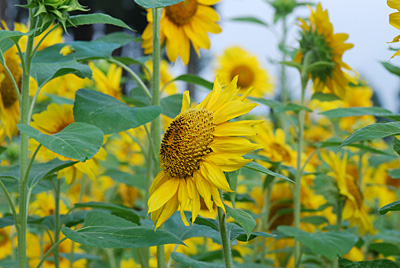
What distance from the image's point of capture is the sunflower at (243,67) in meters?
2.63

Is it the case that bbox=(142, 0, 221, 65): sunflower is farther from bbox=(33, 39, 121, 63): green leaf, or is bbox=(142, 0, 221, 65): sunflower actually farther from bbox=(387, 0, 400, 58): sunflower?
bbox=(387, 0, 400, 58): sunflower

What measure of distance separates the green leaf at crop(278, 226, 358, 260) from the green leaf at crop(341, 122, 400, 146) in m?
0.27

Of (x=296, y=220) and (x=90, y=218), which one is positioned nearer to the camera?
(x=90, y=218)

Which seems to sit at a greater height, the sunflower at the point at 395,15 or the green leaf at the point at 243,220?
the sunflower at the point at 395,15

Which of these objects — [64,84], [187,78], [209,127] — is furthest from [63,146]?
[64,84]

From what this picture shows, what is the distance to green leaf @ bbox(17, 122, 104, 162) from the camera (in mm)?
637

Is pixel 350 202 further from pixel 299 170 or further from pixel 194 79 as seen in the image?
pixel 194 79

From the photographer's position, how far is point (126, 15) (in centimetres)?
909

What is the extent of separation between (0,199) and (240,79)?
136 cm

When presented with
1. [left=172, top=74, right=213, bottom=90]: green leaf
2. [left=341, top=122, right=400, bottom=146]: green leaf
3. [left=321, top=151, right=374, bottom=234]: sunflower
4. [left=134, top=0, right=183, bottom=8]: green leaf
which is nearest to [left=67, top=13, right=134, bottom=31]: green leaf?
[left=134, top=0, right=183, bottom=8]: green leaf

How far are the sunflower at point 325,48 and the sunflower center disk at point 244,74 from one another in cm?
139

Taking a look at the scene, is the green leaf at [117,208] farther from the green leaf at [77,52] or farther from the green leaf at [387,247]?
the green leaf at [387,247]

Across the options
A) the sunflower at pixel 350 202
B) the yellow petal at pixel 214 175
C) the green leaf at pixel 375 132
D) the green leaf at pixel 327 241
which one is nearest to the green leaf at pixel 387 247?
the sunflower at pixel 350 202

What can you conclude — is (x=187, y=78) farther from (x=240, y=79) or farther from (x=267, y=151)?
(x=240, y=79)
